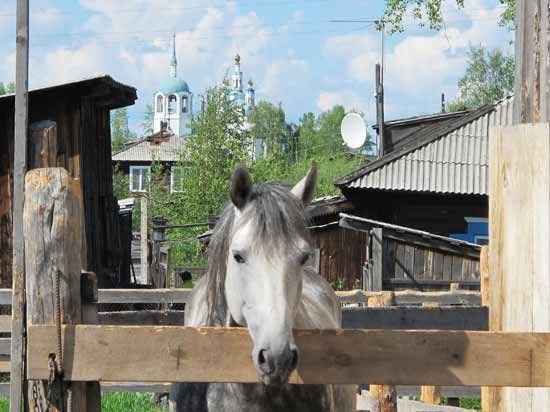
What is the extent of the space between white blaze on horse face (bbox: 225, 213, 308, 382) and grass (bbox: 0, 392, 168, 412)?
5.39 meters

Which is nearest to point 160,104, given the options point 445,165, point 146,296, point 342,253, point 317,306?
point 445,165

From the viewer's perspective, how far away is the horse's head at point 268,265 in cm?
326

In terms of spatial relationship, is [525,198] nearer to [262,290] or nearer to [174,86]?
[262,290]

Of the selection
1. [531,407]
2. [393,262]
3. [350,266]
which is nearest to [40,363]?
[531,407]

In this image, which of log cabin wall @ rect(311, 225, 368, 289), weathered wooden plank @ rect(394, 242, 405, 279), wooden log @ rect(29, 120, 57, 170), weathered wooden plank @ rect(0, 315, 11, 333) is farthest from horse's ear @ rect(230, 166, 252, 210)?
log cabin wall @ rect(311, 225, 368, 289)

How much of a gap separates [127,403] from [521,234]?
7145 millimetres

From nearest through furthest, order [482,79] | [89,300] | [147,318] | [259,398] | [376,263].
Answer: [89,300] → [259,398] → [147,318] → [376,263] → [482,79]

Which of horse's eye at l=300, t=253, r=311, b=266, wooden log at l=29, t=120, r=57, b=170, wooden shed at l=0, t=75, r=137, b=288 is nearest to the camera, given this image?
horse's eye at l=300, t=253, r=311, b=266

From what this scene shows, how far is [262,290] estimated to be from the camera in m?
3.62

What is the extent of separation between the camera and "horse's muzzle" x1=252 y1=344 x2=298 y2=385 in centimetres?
321

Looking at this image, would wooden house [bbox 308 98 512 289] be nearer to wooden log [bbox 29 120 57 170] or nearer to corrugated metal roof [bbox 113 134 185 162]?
wooden log [bbox 29 120 57 170]

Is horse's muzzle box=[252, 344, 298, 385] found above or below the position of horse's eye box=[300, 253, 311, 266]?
below

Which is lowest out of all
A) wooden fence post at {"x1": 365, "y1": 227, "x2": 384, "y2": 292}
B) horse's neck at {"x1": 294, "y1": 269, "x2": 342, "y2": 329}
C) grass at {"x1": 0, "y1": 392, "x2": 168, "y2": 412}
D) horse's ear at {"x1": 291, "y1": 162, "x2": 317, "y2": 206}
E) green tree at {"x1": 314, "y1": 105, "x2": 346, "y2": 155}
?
grass at {"x1": 0, "y1": 392, "x2": 168, "y2": 412}

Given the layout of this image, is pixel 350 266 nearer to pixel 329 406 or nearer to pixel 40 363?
pixel 329 406
